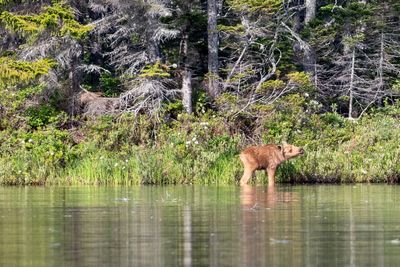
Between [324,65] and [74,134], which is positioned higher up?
[324,65]

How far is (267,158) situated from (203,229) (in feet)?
44.2

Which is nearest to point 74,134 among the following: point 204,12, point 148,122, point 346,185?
point 148,122

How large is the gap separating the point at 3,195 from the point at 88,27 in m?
11.2

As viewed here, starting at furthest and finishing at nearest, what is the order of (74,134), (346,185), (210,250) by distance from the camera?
(74,134)
(346,185)
(210,250)

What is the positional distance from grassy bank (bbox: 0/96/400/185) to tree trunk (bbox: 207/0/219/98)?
4.50 ft

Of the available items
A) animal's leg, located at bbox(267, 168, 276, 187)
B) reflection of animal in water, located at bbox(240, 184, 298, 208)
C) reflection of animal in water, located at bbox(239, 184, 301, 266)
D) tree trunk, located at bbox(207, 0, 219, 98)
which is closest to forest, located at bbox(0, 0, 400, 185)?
tree trunk, located at bbox(207, 0, 219, 98)

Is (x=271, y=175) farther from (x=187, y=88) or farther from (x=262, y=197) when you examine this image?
(x=187, y=88)

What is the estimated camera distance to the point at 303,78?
117 feet

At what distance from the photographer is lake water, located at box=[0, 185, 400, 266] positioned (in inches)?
485

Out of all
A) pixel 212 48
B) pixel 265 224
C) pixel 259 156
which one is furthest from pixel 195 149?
pixel 265 224

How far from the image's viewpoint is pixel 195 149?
3112cm

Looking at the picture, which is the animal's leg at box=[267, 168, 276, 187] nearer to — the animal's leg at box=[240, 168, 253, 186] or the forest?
the animal's leg at box=[240, 168, 253, 186]

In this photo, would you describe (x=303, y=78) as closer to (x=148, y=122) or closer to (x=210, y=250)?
(x=148, y=122)

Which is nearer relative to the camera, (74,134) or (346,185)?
(346,185)
